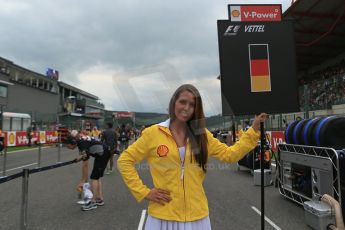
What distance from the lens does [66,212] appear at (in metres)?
6.40

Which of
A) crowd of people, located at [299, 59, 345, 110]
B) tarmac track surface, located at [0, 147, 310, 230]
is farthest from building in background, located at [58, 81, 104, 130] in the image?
tarmac track surface, located at [0, 147, 310, 230]

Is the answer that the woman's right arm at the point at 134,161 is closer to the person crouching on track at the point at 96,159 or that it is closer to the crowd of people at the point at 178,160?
the crowd of people at the point at 178,160

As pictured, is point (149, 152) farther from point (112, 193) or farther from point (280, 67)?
point (112, 193)

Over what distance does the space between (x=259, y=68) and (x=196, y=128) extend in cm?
86

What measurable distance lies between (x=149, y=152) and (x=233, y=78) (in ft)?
3.27

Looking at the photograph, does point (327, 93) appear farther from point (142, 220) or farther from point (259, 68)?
point (259, 68)

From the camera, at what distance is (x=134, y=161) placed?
2490mm

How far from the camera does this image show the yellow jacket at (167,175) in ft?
7.74

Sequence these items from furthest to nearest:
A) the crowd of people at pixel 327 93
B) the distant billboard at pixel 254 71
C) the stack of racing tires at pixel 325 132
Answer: the crowd of people at pixel 327 93 < the stack of racing tires at pixel 325 132 < the distant billboard at pixel 254 71

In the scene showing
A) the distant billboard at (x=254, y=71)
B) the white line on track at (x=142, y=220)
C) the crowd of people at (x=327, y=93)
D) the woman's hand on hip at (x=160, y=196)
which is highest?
the crowd of people at (x=327, y=93)

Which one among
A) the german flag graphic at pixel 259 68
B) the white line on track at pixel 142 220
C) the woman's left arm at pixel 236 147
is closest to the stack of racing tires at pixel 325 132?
the white line on track at pixel 142 220

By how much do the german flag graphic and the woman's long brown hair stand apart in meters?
0.62

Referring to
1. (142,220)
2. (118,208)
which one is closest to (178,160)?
(142,220)

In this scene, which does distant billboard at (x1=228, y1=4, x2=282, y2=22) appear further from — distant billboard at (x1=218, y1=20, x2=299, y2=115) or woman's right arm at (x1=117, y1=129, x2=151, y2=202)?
woman's right arm at (x1=117, y1=129, x2=151, y2=202)
